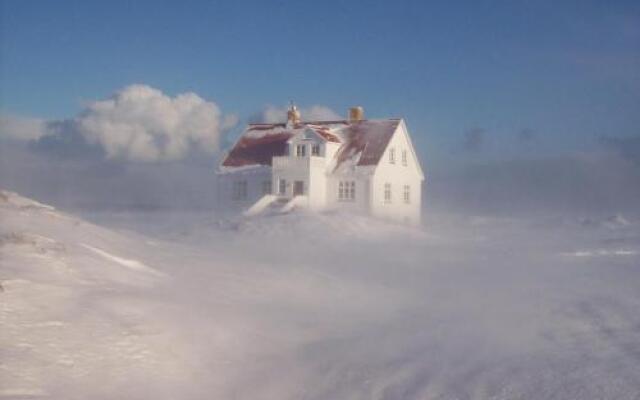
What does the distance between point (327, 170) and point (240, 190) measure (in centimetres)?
588

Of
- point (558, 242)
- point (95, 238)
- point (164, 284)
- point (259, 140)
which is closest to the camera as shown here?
point (164, 284)

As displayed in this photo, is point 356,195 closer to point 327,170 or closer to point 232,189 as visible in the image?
point 327,170

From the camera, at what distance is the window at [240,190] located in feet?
136

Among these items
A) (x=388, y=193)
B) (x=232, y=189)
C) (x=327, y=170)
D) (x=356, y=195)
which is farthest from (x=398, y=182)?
(x=232, y=189)

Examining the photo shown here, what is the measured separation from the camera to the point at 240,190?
1642 inches

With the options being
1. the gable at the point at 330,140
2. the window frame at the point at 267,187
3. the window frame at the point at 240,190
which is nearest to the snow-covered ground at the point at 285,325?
the gable at the point at 330,140

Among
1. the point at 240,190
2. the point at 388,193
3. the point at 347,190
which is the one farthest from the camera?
the point at 240,190

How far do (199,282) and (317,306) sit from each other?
2471 mm

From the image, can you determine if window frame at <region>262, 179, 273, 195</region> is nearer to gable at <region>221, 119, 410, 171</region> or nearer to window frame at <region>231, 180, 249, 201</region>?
gable at <region>221, 119, 410, 171</region>

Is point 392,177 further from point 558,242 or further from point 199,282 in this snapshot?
point 199,282

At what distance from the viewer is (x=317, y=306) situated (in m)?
13.3

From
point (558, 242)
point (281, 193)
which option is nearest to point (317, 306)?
point (558, 242)

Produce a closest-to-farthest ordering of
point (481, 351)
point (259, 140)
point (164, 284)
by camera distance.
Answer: point (481, 351) → point (164, 284) → point (259, 140)

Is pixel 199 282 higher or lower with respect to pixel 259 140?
lower
